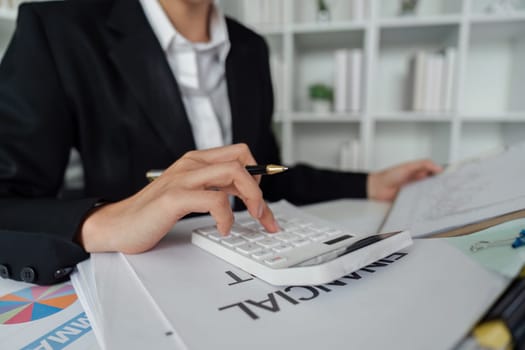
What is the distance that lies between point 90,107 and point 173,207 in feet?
1.37

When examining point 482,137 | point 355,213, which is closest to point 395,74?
point 482,137

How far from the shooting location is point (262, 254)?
0.34m

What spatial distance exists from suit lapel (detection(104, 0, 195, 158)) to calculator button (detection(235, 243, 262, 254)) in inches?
15.7

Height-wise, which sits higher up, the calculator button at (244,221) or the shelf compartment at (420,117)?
the shelf compartment at (420,117)

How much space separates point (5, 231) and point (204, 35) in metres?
0.68

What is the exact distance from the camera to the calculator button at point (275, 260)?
317 mm

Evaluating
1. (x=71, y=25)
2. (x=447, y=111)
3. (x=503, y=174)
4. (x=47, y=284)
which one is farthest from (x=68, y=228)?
(x=447, y=111)

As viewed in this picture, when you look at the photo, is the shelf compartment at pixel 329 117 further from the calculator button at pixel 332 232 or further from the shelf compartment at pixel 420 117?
the calculator button at pixel 332 232

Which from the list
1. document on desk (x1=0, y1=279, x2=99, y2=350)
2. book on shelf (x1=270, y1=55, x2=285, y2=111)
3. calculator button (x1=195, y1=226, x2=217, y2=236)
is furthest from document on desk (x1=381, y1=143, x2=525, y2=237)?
book on shelf (x1=270, y1=55, x2=285, y2=111)

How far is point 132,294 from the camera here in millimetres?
302

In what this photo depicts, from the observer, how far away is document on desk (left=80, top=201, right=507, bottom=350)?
0.23m

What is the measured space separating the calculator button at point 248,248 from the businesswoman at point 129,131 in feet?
0.11

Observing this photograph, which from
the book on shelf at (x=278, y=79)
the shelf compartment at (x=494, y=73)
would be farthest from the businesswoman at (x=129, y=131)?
the shelf compartment at (x=494, y=73)

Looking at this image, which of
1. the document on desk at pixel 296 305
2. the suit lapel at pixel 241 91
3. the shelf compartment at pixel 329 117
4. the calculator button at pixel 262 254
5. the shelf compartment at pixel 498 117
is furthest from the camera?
the shelf compartment at pixel 329 117
